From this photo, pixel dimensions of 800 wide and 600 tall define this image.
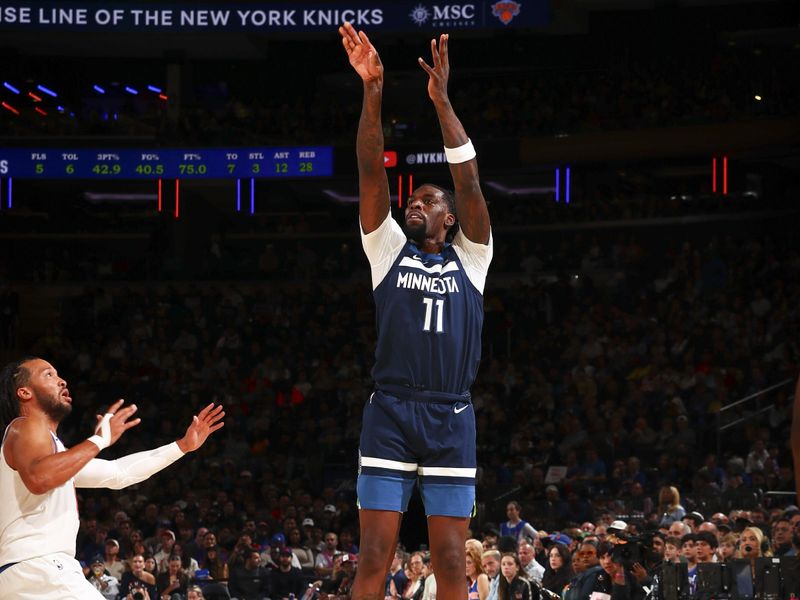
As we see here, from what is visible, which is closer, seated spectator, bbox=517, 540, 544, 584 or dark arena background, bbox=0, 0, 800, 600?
seated spectator, bbox=517, 540, 544, 584

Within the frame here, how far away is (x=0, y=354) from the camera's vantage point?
23891 mm

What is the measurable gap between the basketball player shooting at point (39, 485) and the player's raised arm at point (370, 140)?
4.43 ft

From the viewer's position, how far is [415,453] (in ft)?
16.6

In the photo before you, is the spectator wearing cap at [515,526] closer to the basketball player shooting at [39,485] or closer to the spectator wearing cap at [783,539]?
the spectator wearing cap at [783,539]

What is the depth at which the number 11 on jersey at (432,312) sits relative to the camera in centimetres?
507

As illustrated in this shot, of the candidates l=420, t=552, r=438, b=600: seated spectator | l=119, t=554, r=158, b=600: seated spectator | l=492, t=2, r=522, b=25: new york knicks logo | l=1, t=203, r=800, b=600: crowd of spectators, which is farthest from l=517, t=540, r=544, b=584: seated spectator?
l=492, t=2, r=522, b=25: new york knicks logo

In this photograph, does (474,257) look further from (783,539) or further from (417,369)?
(783,539)

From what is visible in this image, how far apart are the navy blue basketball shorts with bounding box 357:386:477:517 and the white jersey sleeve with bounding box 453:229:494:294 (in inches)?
21.5

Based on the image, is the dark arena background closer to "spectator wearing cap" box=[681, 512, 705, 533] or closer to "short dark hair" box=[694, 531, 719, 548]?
"spectator wearing cap" box=[681, 512, 705, 533]

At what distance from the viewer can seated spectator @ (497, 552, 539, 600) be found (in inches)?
393

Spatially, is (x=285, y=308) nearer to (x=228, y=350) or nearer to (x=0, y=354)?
(x=228, y=350)

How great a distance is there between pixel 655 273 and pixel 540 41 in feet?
19.4

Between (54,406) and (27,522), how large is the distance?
499 millimetres

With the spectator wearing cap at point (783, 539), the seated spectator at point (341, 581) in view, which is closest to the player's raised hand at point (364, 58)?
the spectator wearing cap at point (783, 539)
